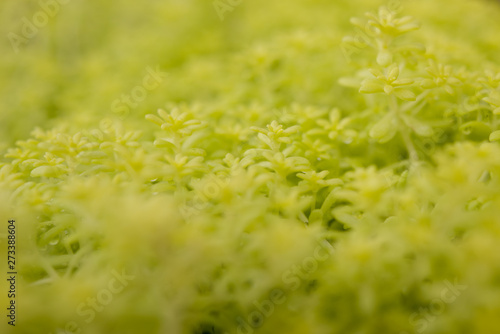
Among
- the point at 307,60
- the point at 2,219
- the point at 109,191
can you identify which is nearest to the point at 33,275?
the point at 2,219

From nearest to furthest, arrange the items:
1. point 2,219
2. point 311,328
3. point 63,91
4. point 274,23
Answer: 1. point 311,328
2. point 2,219
3. point 63,91
4. point 274,23

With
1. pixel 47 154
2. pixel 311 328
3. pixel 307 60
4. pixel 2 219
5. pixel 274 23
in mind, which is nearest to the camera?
pixel 311 328

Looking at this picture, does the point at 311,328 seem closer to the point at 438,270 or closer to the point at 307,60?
the point at 438,270

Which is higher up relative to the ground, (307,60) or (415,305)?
(307,60)

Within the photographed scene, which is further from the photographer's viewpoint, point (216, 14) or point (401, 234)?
point (216, 14)

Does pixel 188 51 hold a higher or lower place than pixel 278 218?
higher

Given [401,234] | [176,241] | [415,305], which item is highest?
[176,241]

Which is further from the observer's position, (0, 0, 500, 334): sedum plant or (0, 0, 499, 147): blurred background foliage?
(0, 0, 499, 147): blurred background foliage

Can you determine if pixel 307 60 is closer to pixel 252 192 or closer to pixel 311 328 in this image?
pixel 252 192

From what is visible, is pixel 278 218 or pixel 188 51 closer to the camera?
pixel 278 218

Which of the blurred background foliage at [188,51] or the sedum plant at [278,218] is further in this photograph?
the blurred background foliage at [188,51]
